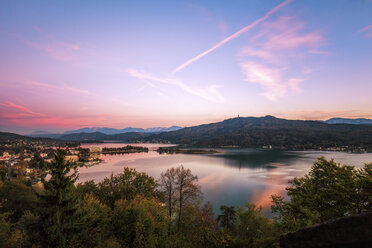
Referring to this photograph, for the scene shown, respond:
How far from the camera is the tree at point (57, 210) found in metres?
12.6

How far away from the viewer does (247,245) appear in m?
10.4

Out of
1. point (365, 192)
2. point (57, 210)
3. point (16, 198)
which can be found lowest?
point (16, 198)

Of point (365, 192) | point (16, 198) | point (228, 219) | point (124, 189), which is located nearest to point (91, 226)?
point (124, 189)

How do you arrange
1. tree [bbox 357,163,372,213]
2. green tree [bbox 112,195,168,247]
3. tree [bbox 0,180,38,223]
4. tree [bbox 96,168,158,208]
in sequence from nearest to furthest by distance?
tree [bbox 357,163,372,213]
green tree [bbox 112,195,168,247]
tree [bbox 96,168,158,208]
tree [bbox 0,180,38,223]

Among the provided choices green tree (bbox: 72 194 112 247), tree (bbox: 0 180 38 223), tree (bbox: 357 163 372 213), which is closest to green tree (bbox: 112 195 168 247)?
green tree (bbox: 72 194 112 247)

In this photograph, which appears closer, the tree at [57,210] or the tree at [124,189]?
the tree at [57,210]

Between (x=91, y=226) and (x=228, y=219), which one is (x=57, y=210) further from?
(x=228, y=219)

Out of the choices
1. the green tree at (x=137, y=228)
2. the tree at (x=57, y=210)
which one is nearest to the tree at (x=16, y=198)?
the tree at (x=57, y=210)

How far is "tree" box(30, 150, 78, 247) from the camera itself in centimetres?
1255

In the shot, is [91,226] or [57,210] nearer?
[57,210]

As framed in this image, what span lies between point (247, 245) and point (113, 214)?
11259 millimetres

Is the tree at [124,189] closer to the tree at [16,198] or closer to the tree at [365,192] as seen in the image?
the tree at [16,198]

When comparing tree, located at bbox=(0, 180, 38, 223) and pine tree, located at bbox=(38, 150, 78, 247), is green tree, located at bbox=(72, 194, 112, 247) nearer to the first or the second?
pine tree, located at bbox=(38, 150, 78, 247)

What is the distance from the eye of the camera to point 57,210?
512 inches
